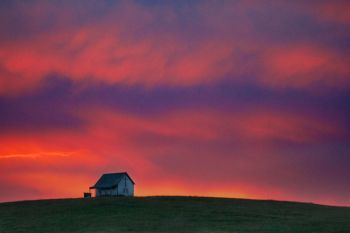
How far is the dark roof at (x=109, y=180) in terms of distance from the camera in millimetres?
87688

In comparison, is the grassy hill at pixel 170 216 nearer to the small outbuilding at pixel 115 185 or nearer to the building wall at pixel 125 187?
the small outbuilding at pixel 115 185

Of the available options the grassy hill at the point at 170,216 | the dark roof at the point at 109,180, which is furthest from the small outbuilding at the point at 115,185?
the grassy hill at the point at 170,216

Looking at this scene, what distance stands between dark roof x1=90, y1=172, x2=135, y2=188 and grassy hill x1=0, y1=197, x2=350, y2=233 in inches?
335

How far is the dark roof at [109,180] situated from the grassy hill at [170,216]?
8.52 m

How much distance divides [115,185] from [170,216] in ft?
93.8

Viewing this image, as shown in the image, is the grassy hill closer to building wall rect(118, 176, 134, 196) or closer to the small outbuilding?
the small outbuilding

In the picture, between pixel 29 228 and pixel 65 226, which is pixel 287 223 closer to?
pixel 65 226

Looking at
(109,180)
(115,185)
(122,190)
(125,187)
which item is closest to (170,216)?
(122,190)

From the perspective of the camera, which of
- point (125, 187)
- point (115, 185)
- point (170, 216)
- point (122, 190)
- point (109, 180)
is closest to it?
point (170, 216)

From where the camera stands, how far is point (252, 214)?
63.2m

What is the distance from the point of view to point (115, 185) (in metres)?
87.4

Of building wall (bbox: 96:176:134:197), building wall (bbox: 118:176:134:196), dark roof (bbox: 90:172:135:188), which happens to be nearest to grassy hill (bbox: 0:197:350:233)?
building wall (bbox: 96:176:134:197)

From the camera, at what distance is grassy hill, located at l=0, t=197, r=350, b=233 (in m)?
51.9

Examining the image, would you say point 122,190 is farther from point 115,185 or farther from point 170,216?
point 170,216
